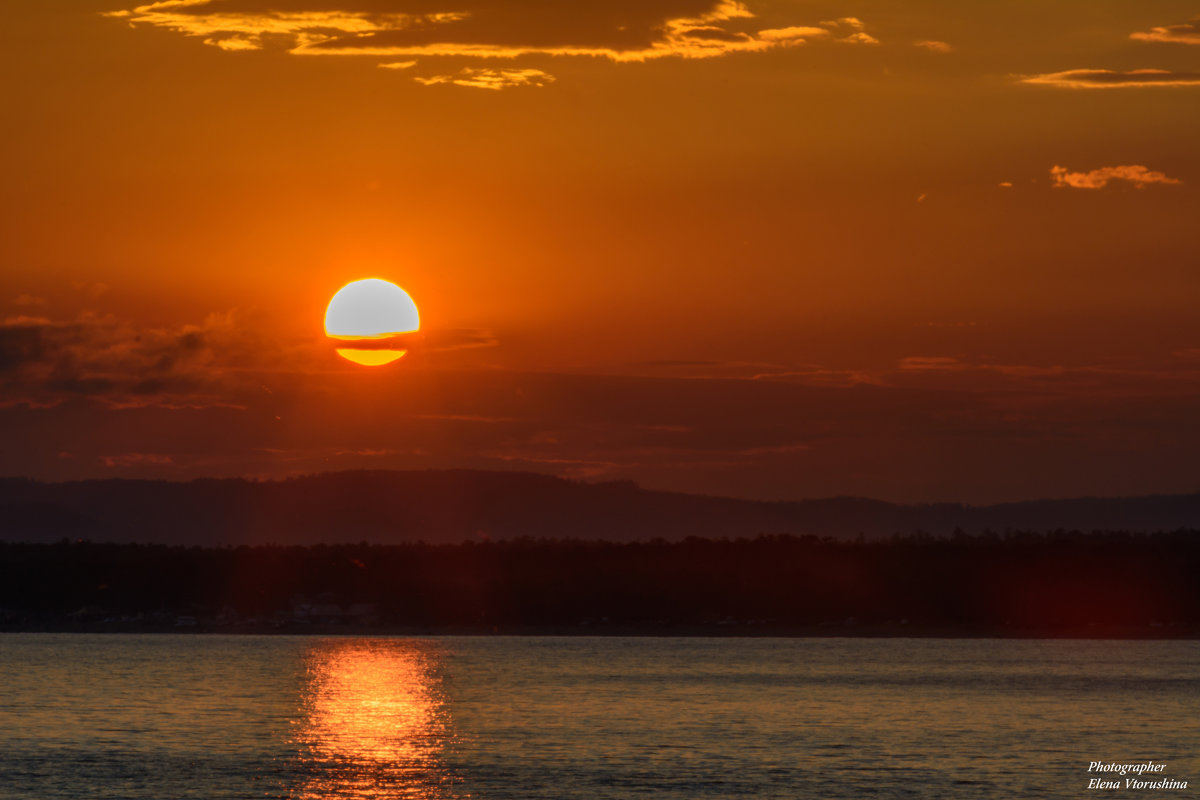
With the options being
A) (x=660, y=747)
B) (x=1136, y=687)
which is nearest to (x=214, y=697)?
(x=660, y=747)

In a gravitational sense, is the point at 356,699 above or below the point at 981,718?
above

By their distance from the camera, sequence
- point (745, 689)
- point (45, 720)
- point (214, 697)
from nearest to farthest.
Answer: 1. point (45, 720)
2. point (214, 697)
3. point (745, 689)

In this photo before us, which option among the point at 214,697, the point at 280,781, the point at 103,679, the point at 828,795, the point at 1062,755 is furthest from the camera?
the point at 103,679

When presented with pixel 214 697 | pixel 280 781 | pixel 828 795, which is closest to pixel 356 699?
pixel 214 697

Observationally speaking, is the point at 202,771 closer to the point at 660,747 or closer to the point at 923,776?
the point at 660,747

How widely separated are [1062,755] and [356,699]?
190ft

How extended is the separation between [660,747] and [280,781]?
20.2 m

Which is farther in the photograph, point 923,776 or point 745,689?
point 745,689

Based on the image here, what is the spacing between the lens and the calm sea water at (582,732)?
61.2m

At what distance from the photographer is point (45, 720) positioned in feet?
287

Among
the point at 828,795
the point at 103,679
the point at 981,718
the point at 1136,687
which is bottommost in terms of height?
the point at 828,795

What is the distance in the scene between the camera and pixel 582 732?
271 feet

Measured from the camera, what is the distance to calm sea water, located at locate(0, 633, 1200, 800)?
201ft

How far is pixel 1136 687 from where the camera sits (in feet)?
416
